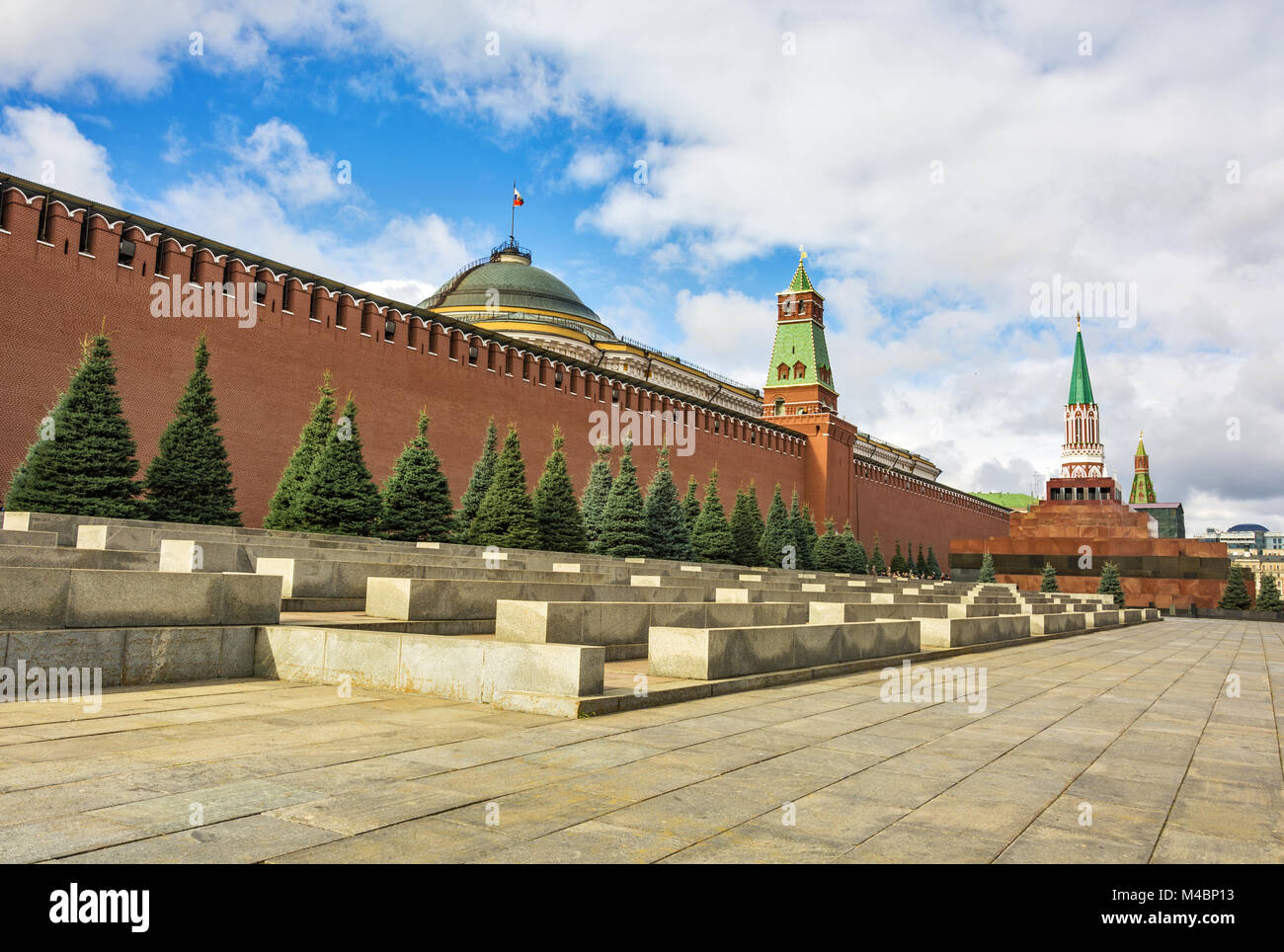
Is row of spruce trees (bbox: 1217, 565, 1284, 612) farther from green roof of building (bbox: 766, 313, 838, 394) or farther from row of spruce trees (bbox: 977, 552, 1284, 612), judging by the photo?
green roof of building (bbox: 766, 313, 838, 394)

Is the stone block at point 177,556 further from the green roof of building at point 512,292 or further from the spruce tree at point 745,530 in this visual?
the green roof of building at point 512,292

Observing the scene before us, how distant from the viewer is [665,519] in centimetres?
2666

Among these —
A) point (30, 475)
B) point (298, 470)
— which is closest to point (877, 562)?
point (298, 470)

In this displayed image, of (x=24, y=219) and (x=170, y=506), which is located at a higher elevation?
(x=24, y=219)

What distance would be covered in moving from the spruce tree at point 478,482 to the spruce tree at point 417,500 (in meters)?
0.98

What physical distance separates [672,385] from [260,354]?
26.8m

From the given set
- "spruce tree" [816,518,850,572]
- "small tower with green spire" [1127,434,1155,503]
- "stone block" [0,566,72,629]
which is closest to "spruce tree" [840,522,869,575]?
"spruce tree" [816,518,850,572]

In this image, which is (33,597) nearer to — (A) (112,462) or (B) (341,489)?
(A) (112,462)

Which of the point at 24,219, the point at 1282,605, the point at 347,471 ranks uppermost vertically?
the point at 24,219

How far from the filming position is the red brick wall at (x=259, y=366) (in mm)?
16422

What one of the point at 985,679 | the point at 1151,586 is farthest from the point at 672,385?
the point at 985,679

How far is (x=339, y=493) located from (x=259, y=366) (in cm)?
416
